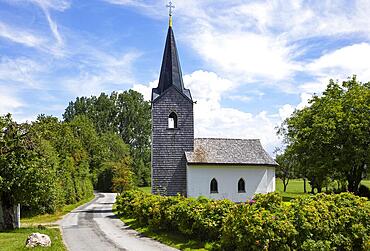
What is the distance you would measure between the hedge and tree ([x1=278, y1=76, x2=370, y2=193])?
21.4m

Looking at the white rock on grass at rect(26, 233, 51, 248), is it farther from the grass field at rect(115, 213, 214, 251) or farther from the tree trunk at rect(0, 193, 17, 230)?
the tree trunk at rect(0, 193, 17, 230)

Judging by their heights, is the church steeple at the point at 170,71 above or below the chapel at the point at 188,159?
above

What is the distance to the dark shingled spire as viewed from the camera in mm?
35938

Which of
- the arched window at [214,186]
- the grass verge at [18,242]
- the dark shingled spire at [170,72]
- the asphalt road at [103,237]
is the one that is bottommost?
the asphalt road at [103,237]

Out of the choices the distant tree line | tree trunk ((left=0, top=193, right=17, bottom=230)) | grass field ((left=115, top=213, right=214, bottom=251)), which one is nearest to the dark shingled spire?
the distant tree line

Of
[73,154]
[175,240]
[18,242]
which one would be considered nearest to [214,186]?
[175,240]

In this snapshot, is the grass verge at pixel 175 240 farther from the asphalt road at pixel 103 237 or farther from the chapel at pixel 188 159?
the chapel at pixel 188 159

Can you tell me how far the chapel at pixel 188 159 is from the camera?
34656 millimetres

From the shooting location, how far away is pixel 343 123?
35.3 meters

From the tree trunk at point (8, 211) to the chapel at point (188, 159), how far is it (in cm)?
1417

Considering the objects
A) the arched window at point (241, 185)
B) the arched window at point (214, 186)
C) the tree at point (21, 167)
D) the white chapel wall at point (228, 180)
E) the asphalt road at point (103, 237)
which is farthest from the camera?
the arched window at point (241, 185)

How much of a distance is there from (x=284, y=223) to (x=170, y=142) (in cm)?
2378

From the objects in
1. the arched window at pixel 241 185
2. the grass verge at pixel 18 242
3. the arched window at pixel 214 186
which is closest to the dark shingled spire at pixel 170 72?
the arched window at pixel 214 186

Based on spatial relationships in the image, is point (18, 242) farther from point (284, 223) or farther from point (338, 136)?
point (338, 136)
